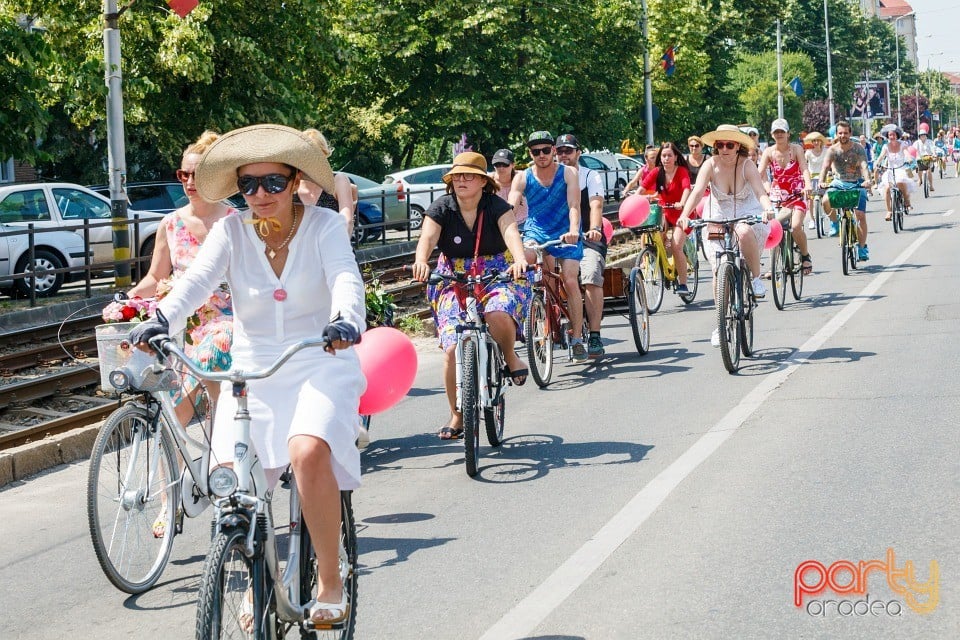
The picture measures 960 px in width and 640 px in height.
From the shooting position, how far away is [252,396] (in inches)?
171

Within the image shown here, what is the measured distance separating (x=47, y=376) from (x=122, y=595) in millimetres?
6777

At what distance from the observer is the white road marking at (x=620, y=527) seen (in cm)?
515

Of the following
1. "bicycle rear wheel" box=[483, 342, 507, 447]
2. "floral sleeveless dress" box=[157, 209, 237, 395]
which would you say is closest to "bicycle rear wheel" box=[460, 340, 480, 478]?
"bicycle rear wheel" box=[483, 342, 507, 447]

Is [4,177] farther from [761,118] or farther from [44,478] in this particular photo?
[761,118]

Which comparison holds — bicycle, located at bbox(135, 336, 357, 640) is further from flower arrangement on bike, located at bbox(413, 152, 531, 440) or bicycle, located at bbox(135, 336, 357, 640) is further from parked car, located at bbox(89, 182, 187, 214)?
parked car, located at bbox(89, 182, 187, 214)

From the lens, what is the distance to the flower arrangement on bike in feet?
27.1

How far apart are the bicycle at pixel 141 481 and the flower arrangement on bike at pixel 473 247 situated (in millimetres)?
2398

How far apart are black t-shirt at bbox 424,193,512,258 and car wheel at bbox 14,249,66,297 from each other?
12.8m

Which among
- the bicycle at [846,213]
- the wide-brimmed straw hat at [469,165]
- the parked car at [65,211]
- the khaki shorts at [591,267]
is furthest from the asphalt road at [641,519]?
the parked car at [65,211]

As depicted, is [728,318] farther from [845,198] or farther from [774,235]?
[845,198]

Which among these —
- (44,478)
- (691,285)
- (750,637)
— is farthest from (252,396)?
(691,285)

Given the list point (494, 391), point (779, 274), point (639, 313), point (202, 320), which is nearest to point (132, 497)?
point (202, 320)

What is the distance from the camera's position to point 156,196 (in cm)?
2467

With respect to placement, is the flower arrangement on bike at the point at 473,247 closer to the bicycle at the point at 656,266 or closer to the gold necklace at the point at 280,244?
the gold necklace at the point at 280,244
